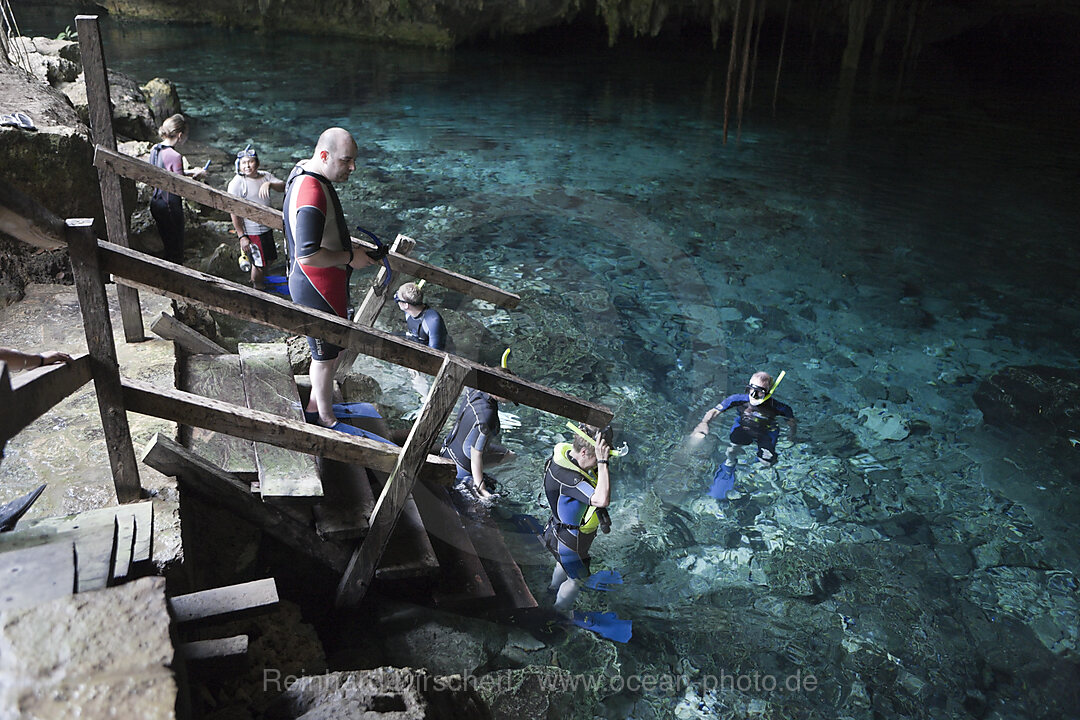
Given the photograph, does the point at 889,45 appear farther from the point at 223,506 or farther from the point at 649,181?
the point at 223,506

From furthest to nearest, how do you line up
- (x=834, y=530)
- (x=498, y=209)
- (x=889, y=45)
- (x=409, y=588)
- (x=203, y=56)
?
(x=889, y=45)
(x=203, y=56)
(x=498, y=209)
(x=834, y=530)
(x=409, y=588)

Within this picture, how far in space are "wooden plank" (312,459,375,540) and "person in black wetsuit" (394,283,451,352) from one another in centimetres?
152

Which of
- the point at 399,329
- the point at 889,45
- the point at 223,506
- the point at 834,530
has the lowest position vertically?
the point at 834,530

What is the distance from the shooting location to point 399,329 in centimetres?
862

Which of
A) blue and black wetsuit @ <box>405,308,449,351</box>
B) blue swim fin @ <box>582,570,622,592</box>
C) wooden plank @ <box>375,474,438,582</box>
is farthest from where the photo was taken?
blue and black wetsuit @ <box>405,308,449,351</box>

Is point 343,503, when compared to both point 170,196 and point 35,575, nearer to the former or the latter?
point 35,575

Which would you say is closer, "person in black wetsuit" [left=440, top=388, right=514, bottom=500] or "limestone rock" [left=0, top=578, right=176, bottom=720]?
"limestone rock" [left=0, top=578, right=176, bottom=720]

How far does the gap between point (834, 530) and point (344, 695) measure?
16.4 feet

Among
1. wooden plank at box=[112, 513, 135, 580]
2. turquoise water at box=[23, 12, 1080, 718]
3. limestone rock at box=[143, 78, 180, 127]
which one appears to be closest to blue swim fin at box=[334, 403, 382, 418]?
turquoise water at box=[23, 12, 1080, 718]

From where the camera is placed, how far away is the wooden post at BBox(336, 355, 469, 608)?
12.0 ft

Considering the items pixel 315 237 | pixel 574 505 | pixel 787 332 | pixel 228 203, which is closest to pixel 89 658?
pixel 315 237

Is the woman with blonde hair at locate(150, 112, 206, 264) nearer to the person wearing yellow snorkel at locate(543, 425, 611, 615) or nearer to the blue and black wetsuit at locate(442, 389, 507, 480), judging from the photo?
the blue and black wetsuit at locate(442, 389, 507, 480)

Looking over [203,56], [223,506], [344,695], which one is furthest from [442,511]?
[203,56]

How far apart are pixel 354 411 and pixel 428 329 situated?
859 mm
